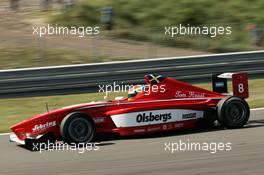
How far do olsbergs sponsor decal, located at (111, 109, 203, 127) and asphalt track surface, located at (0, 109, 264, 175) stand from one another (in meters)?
0.26

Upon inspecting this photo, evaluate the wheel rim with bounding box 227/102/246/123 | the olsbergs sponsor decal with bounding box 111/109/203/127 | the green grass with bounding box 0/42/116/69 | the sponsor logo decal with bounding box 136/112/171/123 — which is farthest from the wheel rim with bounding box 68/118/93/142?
the green grass with bounding box 0/42/116/69

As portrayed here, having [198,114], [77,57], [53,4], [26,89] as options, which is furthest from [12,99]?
[53,4]

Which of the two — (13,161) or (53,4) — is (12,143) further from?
(53,4)

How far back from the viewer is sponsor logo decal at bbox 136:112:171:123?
10.0 metres

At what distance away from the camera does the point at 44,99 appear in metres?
15.5

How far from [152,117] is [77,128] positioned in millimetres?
1257

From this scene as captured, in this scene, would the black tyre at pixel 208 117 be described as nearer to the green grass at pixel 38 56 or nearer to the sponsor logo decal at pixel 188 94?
the sponsor logo decal at pixel 188 94

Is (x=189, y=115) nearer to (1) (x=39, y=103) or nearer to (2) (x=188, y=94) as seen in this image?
(2) (x=188, y=94)

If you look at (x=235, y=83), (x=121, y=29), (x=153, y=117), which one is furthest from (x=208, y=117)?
(x=121, y=29)

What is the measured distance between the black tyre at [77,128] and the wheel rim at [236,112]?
7.79 ft

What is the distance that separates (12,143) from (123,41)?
42.1 ft

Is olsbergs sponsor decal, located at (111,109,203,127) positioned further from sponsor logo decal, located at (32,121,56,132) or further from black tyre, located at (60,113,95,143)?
sponsor logo decal, located at (32,121,56,132)

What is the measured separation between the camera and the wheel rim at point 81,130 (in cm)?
957

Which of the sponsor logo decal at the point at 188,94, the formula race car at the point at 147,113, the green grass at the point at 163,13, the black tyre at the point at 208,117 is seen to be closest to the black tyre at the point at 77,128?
the formula race car at the point at 147,113
